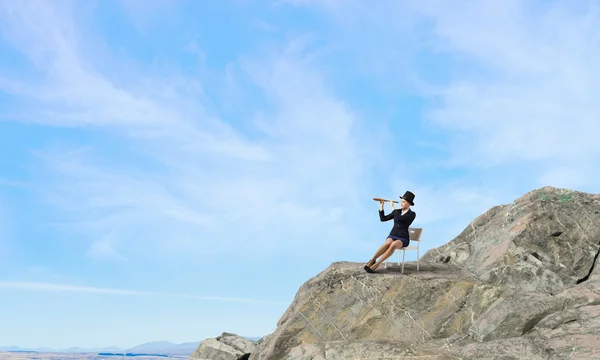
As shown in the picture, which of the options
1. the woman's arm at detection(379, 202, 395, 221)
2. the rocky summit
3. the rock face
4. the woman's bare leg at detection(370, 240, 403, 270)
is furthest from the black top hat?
the rock face

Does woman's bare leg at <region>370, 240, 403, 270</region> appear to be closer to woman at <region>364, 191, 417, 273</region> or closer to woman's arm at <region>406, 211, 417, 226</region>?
woman at <region>364, 191, 417, 273</region>

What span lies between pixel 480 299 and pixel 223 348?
12.0m

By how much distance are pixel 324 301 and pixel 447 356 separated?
173 inches

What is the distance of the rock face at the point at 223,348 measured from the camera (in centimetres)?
2273

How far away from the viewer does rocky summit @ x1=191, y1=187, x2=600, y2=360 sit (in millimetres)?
12367

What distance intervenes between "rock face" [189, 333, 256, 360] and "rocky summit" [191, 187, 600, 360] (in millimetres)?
6314

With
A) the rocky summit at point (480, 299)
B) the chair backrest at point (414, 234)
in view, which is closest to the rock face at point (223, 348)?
the rocky summit at point (480, 299)

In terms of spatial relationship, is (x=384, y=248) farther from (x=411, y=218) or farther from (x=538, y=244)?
(x=538, y=244)

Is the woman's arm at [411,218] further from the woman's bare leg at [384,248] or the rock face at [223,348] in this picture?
the rock face at [223,348]

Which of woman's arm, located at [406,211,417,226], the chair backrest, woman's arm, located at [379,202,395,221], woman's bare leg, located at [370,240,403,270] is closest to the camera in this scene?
woman's bare leg, located at [370,240,403,270]

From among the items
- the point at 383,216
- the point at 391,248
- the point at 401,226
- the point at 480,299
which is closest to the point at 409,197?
the point at 401,226

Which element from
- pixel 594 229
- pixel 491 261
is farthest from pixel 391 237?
pixel 594 229

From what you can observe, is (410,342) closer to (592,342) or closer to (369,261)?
(369,261)

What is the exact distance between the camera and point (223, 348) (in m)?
23.1
